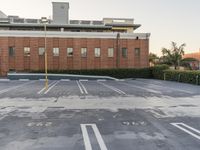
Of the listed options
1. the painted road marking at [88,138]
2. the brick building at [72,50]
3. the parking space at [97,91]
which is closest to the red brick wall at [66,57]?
the brick building at [72,50]

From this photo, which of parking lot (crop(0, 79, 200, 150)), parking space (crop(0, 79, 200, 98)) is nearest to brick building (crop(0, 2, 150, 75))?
parking space (crop(0, 79, 200, 98))

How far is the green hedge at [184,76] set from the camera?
28959 mm

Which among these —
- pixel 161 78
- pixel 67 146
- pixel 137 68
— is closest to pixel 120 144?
pixel 67 146

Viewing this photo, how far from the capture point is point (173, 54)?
63.8 m

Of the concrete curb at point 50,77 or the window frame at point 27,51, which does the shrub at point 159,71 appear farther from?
the window frame at point 27,51

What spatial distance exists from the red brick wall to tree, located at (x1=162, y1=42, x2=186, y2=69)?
18.3 m

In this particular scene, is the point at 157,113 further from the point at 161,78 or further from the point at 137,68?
the point at 137,68

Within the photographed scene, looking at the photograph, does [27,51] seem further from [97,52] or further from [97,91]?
[97,91]

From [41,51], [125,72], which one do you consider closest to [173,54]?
A: [125,72]

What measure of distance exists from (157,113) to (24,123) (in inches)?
221

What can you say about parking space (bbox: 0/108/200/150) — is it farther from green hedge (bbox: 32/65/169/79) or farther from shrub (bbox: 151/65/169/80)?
green hedge (bbox: 32/65/169/79)

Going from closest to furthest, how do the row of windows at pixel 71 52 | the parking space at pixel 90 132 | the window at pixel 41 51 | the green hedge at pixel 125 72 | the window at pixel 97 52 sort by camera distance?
the parking space at pixel 90 132 → the green hedge at pixel 125 72 → the row of windows at pixel 71 52 → the window at pixel 41 51 → the window at pixel 97 52

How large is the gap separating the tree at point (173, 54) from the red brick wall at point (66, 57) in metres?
18.3

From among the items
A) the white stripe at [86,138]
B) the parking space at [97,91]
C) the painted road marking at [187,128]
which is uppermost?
the white stripe at [86,138]
